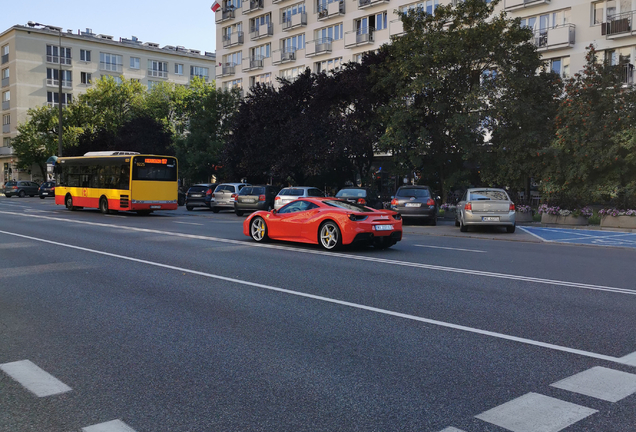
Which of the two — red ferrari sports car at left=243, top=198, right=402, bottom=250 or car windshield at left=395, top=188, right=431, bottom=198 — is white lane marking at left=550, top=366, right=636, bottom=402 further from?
car windshield at left=395, top=188, right=431, bottom=198

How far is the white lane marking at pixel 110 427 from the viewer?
3.51 metres

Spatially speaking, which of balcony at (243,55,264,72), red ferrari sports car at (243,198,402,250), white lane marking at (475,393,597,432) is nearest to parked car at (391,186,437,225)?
red ferrari sports car at (243,198,402,250)

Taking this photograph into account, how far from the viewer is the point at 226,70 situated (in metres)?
65.4

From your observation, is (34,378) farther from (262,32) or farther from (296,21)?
(262,32)

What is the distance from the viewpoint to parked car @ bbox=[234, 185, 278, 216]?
98.6 feet

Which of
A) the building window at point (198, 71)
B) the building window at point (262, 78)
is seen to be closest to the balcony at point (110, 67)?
the building window at point (198, 71)

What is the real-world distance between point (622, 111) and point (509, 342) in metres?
20.4

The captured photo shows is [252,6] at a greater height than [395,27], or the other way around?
[252,6]

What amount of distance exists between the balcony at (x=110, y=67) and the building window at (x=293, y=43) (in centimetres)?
3569

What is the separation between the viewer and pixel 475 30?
1092 inches

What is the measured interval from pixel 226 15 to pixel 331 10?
17.7 meters

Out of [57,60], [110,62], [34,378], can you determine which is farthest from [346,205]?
[110,62]

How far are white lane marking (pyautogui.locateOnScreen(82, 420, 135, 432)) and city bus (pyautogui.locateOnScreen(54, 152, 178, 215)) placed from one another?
83.5 ft

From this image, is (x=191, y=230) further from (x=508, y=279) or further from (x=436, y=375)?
(x=436, y=375)
